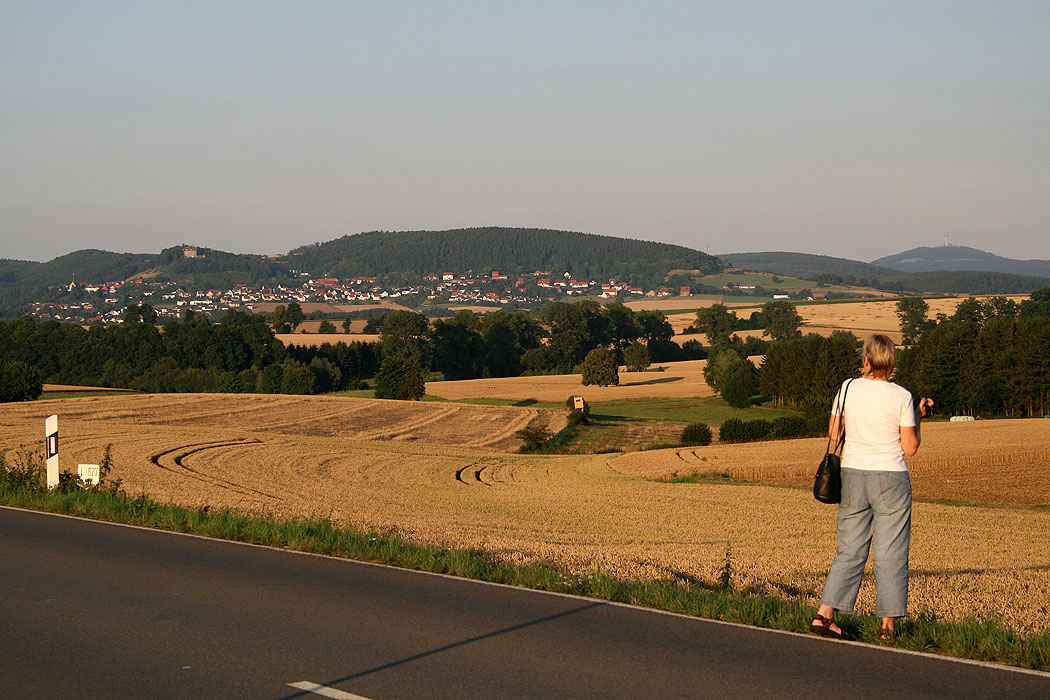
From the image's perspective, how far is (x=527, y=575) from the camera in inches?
372

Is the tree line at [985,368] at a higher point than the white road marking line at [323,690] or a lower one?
lower

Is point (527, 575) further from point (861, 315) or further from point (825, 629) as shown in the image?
point (861, 315)

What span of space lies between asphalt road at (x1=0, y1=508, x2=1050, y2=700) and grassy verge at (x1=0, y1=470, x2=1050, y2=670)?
1.22ft

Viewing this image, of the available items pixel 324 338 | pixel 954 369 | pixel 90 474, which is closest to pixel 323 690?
pixel 90 474

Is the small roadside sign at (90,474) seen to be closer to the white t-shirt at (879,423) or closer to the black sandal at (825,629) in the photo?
the black sandal at (825,629)

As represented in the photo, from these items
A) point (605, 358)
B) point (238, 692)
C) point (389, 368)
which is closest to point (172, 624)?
point (238, 692)

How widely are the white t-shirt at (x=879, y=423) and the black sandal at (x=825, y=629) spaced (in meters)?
1.16

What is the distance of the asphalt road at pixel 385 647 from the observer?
5.93 metres

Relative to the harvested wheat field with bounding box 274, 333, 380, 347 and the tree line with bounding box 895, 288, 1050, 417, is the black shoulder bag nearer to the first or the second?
the tree line with bounding box 895, 288, 1050, 417

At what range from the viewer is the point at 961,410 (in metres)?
72.7

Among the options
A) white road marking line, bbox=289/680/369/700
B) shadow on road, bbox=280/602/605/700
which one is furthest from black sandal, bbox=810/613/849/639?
white road marking line, bbox=289/680/369/700

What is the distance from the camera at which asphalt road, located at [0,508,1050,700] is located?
5.93 metres

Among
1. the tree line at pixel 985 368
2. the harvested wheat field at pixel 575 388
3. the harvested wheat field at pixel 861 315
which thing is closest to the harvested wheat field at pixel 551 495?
the tree line at pixel 985 368

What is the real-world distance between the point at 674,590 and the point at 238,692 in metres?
4.28
